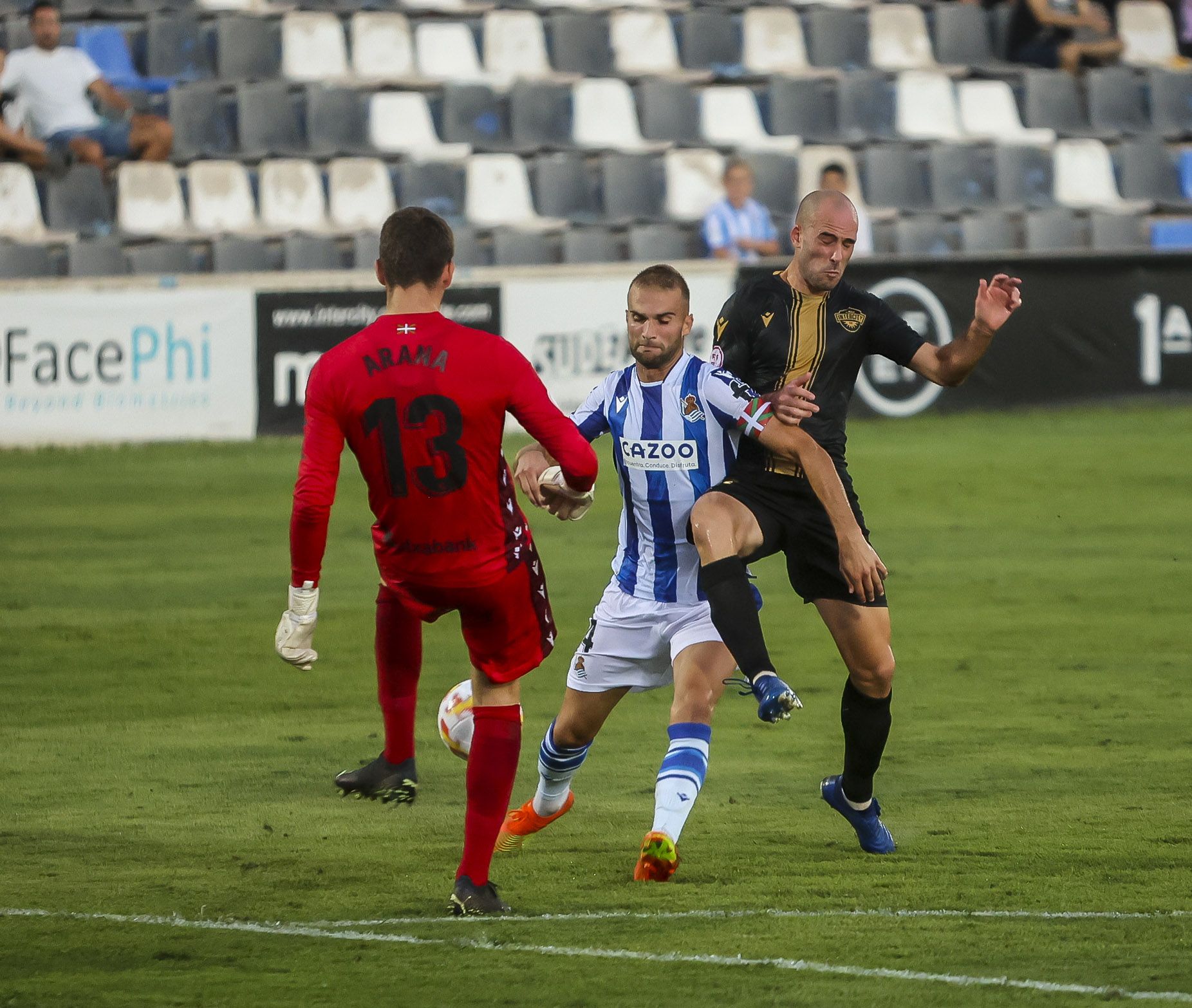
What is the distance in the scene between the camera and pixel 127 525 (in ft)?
44.1

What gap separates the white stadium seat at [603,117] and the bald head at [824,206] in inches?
531

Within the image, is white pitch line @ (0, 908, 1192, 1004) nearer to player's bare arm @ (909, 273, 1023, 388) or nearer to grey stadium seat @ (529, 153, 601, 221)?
player's bare arm @ (909, 273, 1023, 388)

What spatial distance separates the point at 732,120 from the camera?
20.2m

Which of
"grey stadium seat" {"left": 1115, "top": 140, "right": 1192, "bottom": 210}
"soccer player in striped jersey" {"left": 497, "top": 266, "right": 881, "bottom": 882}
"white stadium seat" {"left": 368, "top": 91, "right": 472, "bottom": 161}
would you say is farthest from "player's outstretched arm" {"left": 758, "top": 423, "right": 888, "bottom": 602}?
"grey stadium seat" {"left": 1115, "top": 140, "right": 1192, "bottom": 210}

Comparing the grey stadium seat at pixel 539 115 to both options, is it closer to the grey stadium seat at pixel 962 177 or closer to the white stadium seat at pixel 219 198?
the white stadium seat at pixel 219 198

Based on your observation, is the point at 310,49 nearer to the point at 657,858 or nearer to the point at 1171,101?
the point at 1171,101

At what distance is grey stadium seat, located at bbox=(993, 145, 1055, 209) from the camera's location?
67.9 ft

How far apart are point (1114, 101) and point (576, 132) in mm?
6290

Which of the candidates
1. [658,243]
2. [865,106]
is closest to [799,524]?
[658,243]

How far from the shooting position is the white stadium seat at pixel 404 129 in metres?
19.2

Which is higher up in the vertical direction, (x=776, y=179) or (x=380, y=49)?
(x=380, y=49)

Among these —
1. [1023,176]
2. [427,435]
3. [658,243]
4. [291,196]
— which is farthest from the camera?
[1023,176]

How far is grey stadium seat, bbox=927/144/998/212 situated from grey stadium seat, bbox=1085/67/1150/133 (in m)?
1.80

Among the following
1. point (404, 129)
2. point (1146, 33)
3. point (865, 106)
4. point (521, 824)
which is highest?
point (1146, 33)
